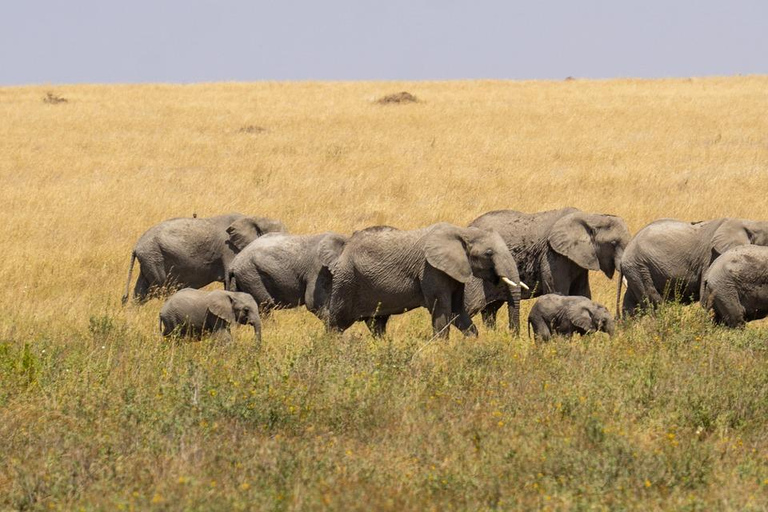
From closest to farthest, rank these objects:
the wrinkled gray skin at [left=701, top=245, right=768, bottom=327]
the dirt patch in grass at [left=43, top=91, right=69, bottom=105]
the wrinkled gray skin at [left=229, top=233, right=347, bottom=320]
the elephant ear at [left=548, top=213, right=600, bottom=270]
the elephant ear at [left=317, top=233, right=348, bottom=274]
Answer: the wrinkled gray skin at [left=701, top=245, right=768, bottom=327] → the elephant ear at [left=317, top=233, right=348, bottom=274] → the elephant ear at [left=548, top=213, right=600, bottom=270] → the wrinkled gray skin at [left=229, top=233, right=347, bottom=320] → the dirt patch in grass at [left=43, top=91, right=69, bottom=105]

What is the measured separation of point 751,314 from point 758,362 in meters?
2.25

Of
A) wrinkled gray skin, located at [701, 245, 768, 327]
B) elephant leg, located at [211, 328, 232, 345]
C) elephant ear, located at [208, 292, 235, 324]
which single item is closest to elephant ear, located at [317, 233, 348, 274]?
elephant ear, located at [208, 292, 235, 324]

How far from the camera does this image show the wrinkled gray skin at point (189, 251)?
15.6m

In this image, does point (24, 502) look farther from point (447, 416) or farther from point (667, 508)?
point (667, 508)

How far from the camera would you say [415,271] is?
12.0 m

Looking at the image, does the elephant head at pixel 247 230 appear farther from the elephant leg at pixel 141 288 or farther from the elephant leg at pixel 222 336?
the elephant leg at pixel 222 336

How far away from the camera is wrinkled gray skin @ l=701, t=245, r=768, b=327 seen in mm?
10812

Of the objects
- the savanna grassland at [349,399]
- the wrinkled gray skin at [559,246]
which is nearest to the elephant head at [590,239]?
the wrinkled gray skin at [559,246]

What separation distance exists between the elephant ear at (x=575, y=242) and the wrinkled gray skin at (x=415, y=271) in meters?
1.64

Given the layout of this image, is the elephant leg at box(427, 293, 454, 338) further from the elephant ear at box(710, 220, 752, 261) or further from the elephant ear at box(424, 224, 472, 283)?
the elephant ear at box(710, 220, 752, 261)

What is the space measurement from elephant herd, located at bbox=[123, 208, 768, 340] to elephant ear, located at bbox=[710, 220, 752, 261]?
12 millimetres

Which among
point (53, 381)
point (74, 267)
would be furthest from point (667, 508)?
point (74, 267)

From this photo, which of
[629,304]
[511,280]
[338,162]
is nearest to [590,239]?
[629,304]

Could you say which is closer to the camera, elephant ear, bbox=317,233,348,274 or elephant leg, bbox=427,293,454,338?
elephant leg, bbox=427,293,454,338
